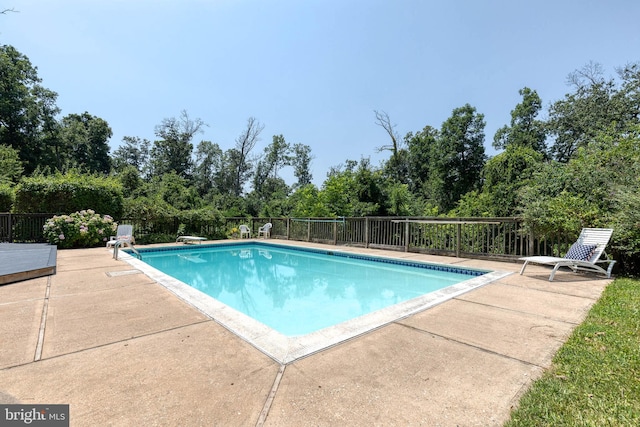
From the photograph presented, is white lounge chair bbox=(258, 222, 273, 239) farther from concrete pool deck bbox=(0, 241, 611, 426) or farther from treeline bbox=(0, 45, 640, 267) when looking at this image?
concrete pool deck bbox=(0, 241, 611, 426)

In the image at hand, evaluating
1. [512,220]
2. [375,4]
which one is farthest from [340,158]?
[512,220]

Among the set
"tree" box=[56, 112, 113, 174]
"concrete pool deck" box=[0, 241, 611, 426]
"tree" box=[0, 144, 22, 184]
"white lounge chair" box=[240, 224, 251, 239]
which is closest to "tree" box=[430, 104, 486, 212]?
"white lounge chair" box=[240, 224, 251, 239]

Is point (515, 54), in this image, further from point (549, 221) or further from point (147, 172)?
point (147, 172)

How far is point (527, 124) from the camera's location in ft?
64.4

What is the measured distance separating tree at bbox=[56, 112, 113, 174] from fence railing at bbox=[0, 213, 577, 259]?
19947 mm

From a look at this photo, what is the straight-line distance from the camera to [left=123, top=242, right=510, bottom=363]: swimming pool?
2760 millimetres

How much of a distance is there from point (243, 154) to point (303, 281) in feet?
71.4

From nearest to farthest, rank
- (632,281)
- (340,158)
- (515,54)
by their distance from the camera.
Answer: (632,281) < (515,54) < (340,158)

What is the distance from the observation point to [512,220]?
21.4 ft

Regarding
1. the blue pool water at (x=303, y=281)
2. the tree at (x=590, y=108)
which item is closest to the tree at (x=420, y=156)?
the tree at (x=590, y=108)

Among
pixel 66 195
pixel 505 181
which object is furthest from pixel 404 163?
pixel 66 195

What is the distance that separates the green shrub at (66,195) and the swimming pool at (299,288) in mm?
2942

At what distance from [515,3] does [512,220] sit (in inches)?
296

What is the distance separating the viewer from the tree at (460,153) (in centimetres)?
2080
